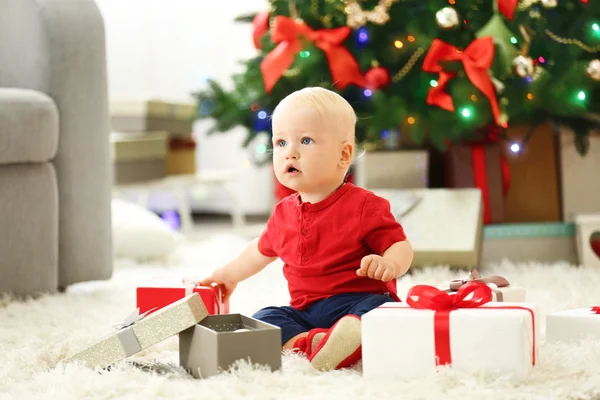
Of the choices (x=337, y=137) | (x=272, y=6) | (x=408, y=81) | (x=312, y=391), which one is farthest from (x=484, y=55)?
(x=312, y=391)

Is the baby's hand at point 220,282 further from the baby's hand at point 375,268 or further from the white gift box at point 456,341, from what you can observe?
the white gift box at point 456,341

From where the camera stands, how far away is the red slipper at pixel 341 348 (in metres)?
1.07

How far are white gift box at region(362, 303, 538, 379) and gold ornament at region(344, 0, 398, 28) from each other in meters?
1.26

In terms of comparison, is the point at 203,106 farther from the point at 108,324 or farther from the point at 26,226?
the point at 108,324

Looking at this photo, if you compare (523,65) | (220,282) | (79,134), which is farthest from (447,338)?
(523,65)

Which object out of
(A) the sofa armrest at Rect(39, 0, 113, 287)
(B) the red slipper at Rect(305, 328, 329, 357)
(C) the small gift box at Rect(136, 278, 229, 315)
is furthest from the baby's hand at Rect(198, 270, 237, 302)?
(A) the sofa armrest at Rect(39, 0, 113, 287)

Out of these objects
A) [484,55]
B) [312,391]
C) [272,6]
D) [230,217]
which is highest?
[272,6]

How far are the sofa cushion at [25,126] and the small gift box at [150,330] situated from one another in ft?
2.17

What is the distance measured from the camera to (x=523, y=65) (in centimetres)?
200

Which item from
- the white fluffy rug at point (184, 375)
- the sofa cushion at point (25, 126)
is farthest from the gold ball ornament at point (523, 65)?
the sofa cushion at point (25, 126)

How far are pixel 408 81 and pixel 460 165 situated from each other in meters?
0.29

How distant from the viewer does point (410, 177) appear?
229 cm

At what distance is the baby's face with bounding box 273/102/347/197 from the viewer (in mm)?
1217

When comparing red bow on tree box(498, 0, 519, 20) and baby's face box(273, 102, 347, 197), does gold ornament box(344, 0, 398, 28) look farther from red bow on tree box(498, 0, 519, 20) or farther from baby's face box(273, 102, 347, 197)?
baby's face box(273, 102, 347, 197)
